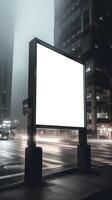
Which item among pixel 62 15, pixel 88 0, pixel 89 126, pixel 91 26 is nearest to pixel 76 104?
pixel 89 126

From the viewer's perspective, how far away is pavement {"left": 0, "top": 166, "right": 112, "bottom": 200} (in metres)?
5.11

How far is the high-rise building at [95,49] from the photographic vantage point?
6744 cm

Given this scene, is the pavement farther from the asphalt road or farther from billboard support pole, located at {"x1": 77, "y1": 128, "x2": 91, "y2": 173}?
the asphalt road

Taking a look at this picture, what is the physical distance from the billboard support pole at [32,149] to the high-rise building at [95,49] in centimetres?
5918

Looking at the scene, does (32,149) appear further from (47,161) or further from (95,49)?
(95,49)

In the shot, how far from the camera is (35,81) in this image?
6586 mm

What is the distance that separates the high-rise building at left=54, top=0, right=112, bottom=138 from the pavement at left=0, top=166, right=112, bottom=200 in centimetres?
5859

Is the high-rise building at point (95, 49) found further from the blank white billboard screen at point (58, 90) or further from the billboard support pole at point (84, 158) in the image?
the billboard support pole at point (84, 158)

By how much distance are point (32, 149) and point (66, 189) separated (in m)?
1.27

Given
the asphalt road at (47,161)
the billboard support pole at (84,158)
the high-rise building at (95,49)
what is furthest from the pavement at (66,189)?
the high-rise building at (95,49)

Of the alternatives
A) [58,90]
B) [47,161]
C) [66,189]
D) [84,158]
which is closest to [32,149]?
[66,189]

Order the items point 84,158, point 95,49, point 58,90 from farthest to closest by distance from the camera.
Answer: point 95,49
point 84,158
point 58,90

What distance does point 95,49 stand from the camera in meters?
73.2

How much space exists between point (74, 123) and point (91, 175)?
5.53ft
